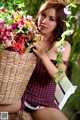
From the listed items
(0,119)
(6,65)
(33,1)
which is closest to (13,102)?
(0,119)

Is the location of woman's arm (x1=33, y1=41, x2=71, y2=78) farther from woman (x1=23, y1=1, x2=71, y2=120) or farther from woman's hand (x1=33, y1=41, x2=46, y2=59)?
woman (x1=23, y1=1, x2=71, y2=120)

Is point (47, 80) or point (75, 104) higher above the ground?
point (47, 80)

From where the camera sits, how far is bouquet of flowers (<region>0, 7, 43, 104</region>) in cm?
145

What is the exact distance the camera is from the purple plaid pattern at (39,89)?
6.49 ft

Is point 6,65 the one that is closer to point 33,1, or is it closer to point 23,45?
point 23,45

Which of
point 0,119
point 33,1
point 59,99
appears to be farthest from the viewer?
point 33,1

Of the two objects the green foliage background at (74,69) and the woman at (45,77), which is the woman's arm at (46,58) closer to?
the woman at (45,77)

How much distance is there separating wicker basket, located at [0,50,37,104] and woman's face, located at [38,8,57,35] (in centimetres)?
47

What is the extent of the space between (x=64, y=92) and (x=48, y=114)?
58 cm

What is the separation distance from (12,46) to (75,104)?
190 cm

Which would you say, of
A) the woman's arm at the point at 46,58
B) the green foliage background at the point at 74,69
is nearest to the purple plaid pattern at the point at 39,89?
the woman's arm at the point at 46,58

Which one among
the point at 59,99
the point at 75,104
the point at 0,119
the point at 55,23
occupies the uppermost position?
the point at 55,23

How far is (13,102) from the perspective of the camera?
1.60 meters

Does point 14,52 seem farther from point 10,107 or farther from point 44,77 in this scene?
point 44,77
